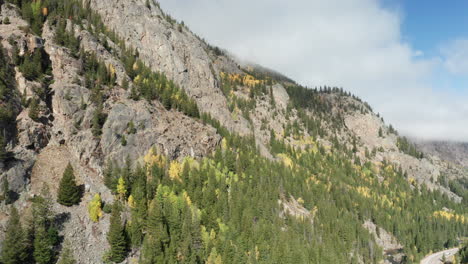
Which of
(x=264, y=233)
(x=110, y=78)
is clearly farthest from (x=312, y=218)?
(x=110, y=78)

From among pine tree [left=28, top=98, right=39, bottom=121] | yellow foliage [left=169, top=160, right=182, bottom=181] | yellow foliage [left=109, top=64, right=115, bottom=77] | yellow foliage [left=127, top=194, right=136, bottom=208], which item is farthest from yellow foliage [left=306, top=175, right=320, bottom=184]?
pine tree [left=28, top=98, right=39, bottom=121]

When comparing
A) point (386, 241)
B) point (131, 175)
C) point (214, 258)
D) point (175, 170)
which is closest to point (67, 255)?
point (131, 175)

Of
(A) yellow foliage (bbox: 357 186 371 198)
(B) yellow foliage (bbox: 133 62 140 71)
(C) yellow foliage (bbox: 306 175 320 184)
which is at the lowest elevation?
(C) yellow foliage (bbox: 306 175 320 184)

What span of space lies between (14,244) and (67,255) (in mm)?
9535

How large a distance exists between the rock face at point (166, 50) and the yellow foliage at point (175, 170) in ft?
228

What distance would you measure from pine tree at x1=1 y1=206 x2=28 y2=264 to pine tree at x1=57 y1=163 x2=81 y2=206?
13.3 metres

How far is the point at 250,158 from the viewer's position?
145 meters

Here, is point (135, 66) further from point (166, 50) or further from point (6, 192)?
point (6, 192)

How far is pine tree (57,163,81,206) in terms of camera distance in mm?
77688

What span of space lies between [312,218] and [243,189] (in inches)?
1400

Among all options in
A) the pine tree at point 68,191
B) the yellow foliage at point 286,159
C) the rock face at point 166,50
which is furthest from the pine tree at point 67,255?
the yellow foliage at point 286,159

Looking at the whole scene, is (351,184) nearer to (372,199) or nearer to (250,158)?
(372,199)

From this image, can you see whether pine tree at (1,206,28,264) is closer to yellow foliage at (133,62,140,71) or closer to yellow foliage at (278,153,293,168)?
yellow foliage at (133,62,140,71)

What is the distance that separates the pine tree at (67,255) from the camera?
209ft
